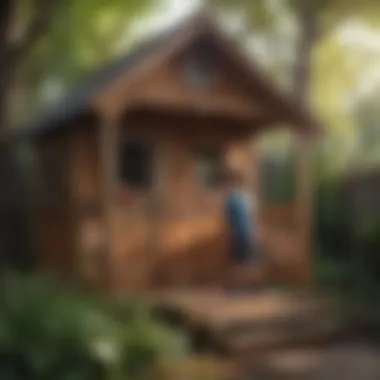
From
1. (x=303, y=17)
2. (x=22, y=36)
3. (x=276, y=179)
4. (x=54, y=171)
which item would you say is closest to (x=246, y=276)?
(x=54, y=171)

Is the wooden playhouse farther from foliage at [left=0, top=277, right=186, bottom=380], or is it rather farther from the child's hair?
foliage at [left=0, top=277, right=186, bottom=380]

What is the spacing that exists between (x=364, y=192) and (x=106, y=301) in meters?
9.19

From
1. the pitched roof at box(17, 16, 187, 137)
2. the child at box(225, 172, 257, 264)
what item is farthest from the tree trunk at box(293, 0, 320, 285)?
the pitched roof at box(17, 16, 187, 137)

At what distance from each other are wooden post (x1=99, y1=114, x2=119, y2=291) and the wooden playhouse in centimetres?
2

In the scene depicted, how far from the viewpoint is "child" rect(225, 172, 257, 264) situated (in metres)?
13.0

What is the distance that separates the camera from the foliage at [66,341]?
288 inches

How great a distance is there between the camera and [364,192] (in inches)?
704

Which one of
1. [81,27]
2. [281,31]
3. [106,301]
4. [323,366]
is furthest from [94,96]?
[281,31]

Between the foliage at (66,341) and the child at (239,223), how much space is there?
177 inches

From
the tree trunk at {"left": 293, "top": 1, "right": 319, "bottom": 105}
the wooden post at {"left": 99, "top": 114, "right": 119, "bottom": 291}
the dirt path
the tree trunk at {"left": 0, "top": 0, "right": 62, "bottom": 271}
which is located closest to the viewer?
the dirt path

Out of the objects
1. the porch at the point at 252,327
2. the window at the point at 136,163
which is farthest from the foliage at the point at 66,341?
the window at the point at 136,163

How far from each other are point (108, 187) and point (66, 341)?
15.0 ft

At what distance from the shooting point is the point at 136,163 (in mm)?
14023

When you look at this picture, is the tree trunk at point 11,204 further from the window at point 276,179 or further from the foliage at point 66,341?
the window at point 276,179
